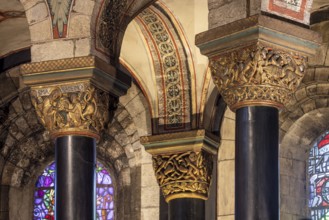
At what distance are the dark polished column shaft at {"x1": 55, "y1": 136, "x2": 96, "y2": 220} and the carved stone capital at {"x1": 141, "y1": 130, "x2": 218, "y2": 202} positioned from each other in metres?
2.33

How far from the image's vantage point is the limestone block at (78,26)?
1223cm

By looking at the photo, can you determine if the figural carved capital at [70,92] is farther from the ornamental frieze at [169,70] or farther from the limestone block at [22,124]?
the limestone block at [22,124]

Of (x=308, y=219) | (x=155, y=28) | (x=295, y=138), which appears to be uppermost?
(x=155, y=28)

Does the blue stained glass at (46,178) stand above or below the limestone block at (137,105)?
below

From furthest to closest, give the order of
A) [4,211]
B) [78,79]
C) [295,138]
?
[4,211], [295,138], [78,79]

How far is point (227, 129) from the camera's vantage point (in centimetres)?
1496

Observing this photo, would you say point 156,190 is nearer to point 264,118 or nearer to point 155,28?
point 155,28

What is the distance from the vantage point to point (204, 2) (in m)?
14.2

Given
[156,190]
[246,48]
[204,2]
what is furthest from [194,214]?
[246,48]

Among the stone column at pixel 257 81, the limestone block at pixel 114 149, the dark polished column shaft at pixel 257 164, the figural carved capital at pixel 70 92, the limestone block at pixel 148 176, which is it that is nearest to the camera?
the dark polished column shaft at pixel 257 164

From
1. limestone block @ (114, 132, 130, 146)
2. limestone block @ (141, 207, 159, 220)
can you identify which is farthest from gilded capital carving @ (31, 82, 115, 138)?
limestone block @ (114, 132, 130, 146)

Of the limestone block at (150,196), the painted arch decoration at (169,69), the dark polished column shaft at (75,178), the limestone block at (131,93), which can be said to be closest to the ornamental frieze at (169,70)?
the painted arch decoration at (169,69)

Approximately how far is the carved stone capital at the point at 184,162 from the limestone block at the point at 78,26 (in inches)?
99.8

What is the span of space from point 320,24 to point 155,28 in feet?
6.28
